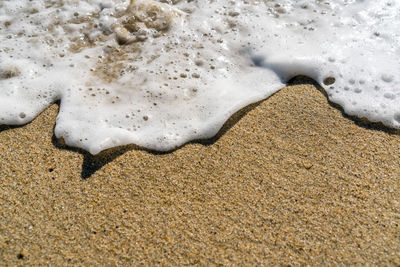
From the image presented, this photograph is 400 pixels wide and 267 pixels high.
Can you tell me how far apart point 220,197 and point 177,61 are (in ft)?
3.96

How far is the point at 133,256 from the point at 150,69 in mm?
1410

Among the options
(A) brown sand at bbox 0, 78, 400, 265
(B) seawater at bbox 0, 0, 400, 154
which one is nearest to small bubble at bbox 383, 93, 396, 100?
(B) seawater at bbox 0, 0, 400, 154

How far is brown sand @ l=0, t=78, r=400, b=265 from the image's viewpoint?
64.5 inches

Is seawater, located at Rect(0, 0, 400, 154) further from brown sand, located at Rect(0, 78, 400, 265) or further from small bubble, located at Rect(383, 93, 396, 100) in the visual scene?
brown sand, located at Rect(0, 78, 400, 265)

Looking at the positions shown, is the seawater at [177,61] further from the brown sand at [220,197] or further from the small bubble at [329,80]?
the brown sand at [220,197]

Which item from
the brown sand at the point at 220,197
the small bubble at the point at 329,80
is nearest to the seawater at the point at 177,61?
the small bubble at the point at 329,80

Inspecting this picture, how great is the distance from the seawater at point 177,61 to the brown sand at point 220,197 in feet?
0.52

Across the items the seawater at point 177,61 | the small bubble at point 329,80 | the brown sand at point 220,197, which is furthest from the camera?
the small bubble at point 329,80

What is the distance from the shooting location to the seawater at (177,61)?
2238 mm

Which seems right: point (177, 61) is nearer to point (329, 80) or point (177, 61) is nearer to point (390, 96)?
point (329, 80)

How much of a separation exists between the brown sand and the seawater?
159mm

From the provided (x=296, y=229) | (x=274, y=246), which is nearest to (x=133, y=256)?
(x=274, y=246)

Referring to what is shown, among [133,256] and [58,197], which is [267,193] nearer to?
[133,256]

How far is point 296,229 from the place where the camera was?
1706 millimetres
